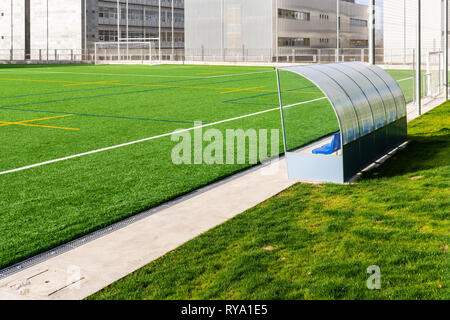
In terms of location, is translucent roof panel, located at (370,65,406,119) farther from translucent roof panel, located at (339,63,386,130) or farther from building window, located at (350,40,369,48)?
building window, located at (350,40,369,48)

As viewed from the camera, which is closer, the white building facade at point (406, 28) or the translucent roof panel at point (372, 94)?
the translucent roof panel at point (372, 94)

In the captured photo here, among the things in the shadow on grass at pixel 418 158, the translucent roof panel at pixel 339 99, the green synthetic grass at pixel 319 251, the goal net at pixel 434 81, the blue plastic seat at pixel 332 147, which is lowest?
the green synthetic grass at pixel 319 251

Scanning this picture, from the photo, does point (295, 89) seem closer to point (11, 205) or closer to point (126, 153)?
point (126, 153)

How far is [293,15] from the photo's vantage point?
2908 inches

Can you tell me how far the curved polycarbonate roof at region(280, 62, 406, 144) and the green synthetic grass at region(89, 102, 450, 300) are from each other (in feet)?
3.92

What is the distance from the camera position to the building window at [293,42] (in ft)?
236

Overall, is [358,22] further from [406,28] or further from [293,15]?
[406,28]

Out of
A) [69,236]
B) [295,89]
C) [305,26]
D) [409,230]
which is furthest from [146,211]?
[305,26]

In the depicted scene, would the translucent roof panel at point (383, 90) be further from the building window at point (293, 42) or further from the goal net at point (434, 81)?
the building window at point (293, 42)

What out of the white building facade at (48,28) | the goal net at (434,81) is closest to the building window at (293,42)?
the white building facade at (48,28)

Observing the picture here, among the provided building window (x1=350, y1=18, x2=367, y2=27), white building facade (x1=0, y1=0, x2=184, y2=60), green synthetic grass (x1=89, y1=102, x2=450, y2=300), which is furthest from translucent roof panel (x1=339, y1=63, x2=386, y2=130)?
building window (x1=350, y1=18, x2=367, y2=27)

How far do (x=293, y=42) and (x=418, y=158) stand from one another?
6547 centimetres

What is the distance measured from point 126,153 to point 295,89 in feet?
60.3

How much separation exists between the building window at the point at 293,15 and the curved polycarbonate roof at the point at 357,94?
60.9 metres
